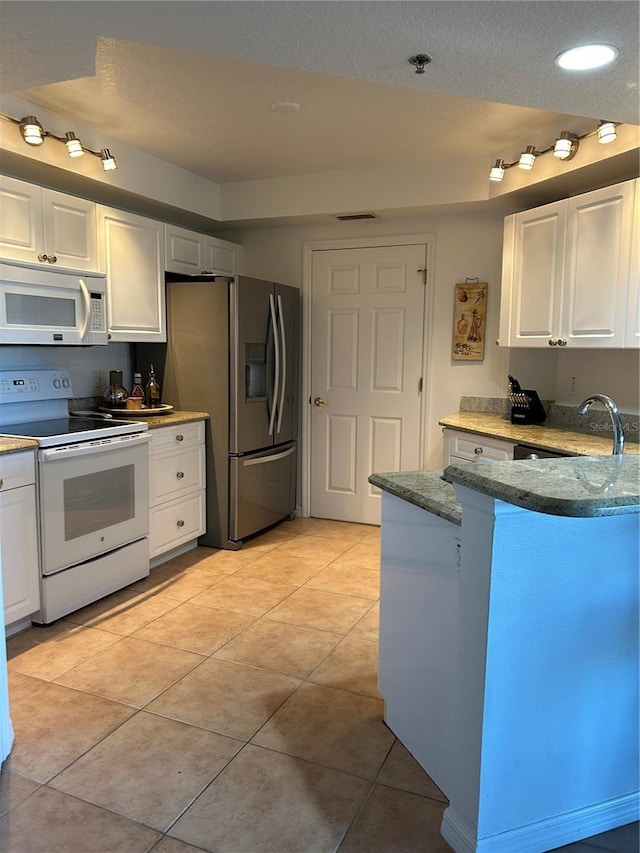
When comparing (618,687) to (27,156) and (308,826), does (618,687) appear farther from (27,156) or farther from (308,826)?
(27,156)

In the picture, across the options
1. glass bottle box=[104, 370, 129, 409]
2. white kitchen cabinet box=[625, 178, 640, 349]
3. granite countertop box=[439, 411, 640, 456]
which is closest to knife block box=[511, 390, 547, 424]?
granite countertop box=[439, 411, 640, 456]

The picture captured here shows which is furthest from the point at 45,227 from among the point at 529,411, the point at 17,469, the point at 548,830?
the point at 548,830

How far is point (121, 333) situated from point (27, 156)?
1.02m

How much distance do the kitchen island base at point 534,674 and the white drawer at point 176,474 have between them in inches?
86.8

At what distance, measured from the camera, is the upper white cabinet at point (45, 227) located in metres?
2.85

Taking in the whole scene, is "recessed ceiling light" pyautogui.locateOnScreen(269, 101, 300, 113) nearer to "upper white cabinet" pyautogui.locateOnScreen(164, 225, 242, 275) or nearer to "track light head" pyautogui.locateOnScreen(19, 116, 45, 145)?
"track light head" pyautogui.locateOnScreen(19, 116, 45, 145)

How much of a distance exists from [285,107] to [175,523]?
2.40m

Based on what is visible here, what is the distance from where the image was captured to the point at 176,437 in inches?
146

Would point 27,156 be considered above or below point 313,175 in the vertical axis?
below

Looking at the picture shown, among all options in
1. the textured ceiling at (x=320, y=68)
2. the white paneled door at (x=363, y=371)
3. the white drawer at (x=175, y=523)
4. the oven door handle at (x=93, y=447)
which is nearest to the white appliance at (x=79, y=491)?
the oven door handle at (x=93, y=447)

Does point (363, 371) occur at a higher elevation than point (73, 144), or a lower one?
lower

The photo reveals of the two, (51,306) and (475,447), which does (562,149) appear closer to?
(475,447)

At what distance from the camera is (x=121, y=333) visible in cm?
357

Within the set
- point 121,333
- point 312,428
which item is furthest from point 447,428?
point 121,333
